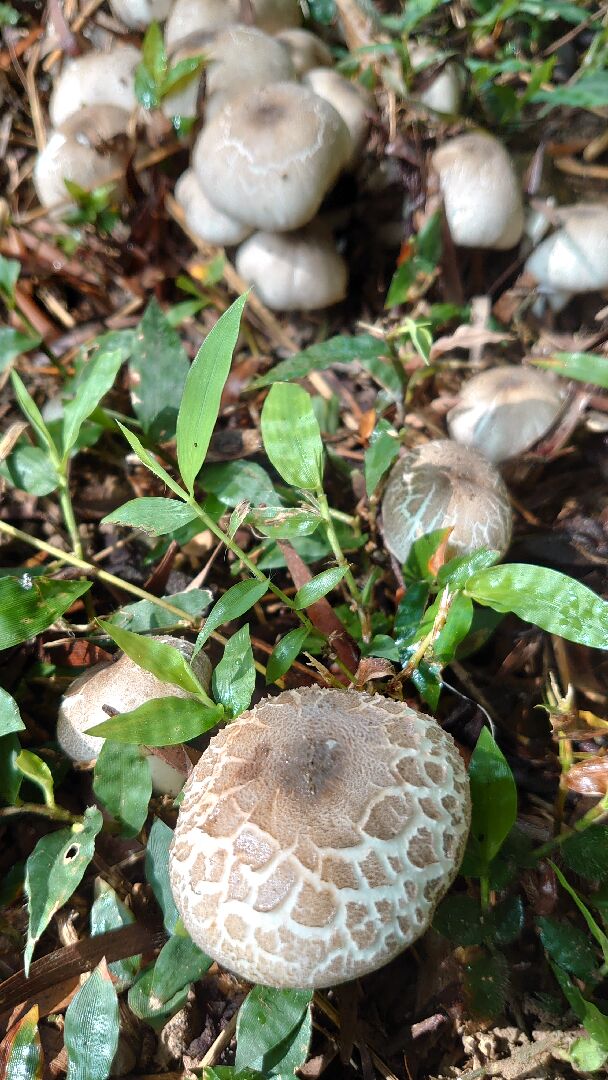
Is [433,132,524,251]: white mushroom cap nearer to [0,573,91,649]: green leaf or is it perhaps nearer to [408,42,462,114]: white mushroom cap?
[408,42,462,114]: white mushroom cap

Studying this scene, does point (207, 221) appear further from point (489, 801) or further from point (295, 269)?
point (489, 801)

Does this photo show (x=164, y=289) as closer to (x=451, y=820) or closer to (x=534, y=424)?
(x=534, y=424)

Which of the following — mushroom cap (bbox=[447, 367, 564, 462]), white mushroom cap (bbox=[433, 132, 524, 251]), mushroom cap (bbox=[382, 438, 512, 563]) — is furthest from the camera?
white mushroom cap (bbox=[433, 132, 524, 251])

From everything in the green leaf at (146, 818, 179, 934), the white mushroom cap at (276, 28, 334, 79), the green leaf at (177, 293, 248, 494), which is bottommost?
the green leaf at (146, 818, 179, 934)

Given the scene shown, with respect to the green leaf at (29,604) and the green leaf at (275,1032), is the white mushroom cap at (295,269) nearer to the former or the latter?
the green leaf at (29,604)

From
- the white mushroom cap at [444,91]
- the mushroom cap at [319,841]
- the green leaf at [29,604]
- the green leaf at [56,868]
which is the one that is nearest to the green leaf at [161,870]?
the green leaf at [56,868]

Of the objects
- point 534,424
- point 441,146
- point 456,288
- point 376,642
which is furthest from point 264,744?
point 441,146

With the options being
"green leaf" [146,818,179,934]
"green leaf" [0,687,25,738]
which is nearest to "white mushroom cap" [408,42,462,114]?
"green leaf" [0,687,25,738]
